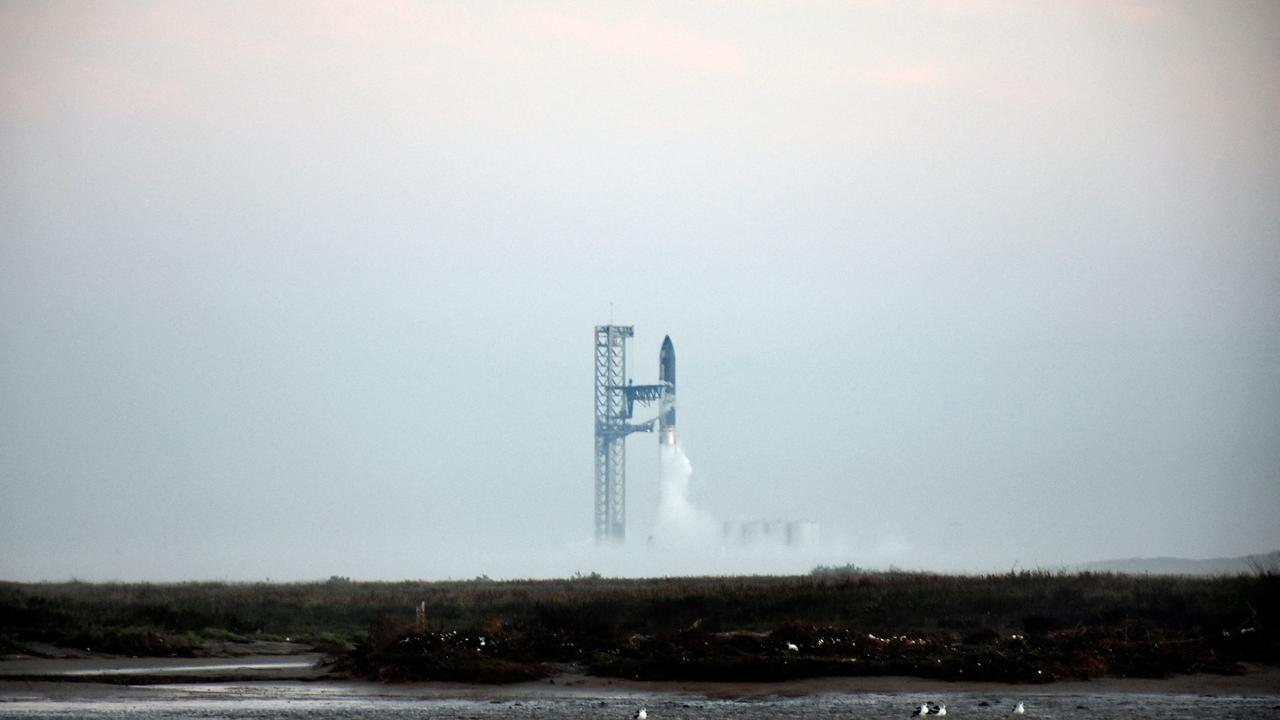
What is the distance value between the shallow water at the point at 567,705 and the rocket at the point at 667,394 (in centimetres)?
9823

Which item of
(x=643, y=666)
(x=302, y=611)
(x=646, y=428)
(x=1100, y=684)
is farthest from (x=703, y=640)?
(x=646, y=428)

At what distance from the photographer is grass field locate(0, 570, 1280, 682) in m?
41.0

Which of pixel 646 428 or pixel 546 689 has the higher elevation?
pixel 646 428

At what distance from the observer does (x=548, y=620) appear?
53656mm

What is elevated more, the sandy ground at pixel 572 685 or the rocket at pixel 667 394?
the rocket at pixel 667 394

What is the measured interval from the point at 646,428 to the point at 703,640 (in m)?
95.5

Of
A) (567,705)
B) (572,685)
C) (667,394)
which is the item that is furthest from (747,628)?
(667,394)

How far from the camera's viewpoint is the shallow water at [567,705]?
110ft

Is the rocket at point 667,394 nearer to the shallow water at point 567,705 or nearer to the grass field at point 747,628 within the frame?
the grass field at point 747,628

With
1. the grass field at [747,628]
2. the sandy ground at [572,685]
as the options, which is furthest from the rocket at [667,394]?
the sandy ground at [572,685]

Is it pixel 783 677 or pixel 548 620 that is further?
pixel 548 620

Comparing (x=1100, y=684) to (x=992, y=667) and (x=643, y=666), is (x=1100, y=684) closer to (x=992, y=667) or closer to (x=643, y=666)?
(x=992, y=667)

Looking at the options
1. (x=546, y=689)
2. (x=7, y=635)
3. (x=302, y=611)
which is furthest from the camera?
(x=302, y=611)

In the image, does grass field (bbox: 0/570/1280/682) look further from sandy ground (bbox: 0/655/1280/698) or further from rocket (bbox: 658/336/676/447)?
rocket (bbox: 658/336/676/447)
